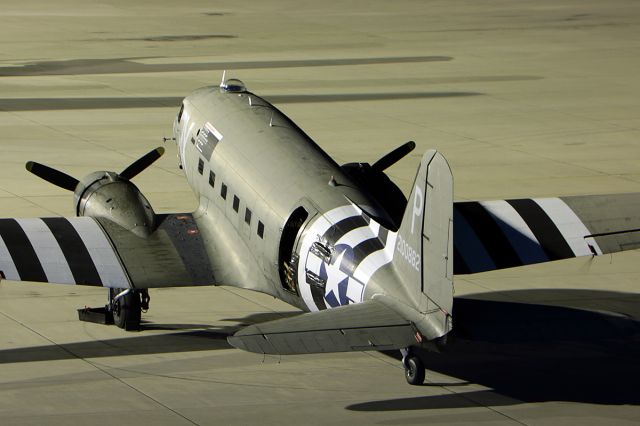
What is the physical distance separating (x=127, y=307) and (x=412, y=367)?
6.41m

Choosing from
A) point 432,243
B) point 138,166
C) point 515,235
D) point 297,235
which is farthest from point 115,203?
point 432,243

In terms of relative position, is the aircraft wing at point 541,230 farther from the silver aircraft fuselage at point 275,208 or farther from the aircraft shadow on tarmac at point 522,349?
the silver aircraft fuselage at point 275,208

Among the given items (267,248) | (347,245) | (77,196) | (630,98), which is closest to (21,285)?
(77,196)

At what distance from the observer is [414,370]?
71.2ft

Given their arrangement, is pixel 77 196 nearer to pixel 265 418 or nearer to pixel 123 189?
pixel 123 189

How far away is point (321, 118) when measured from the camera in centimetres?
4784

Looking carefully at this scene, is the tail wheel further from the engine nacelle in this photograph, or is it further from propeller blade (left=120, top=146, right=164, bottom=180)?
propeller blade (left=120, top=146, right=164, bottom=180)

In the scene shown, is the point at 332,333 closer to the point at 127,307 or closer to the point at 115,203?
the point at 127,307

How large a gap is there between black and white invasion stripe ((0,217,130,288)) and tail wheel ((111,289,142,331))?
0.85 metres

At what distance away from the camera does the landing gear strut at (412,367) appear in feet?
70.9

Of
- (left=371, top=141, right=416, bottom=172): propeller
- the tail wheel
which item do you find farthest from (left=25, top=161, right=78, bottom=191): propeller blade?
(left=371, top=141, right=416, bottom=172): propeller

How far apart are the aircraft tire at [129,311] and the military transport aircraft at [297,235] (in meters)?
0.02

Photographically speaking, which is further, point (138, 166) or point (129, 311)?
point (138, 166)

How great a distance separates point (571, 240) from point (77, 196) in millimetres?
9382
